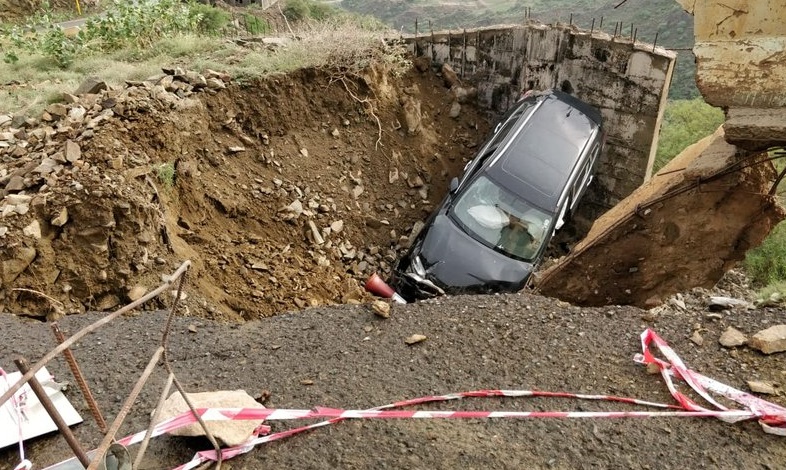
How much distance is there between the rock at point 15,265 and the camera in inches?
155

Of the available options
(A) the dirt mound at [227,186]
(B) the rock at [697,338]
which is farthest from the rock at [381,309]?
(B) the rock at [697,338]

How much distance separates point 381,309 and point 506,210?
2.78 metres

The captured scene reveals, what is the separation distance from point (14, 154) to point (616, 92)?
311 inches

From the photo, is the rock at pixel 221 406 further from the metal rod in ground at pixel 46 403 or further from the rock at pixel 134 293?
the rock at pixel 134 293

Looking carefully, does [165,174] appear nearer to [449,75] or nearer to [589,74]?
[449,75]

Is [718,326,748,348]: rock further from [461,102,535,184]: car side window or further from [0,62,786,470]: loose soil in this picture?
[461,102,535,184]: car side window

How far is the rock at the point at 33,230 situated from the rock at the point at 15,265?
0.37 ft

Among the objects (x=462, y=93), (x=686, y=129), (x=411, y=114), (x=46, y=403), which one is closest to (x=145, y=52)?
(x=411, y=114)

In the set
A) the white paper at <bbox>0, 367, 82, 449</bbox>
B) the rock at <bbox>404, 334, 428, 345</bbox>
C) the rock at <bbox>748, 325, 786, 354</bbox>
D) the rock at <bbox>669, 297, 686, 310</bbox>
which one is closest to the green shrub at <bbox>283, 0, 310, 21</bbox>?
the rock at <bbox>669, 297, 686, 310</bbox>

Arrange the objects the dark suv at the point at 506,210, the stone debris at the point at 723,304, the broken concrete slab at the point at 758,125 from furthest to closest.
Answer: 1. the dark suv at the point at 506,210
2. the stone debris at the point at 723,304
3. the broken concrete slab at the point at 758,125

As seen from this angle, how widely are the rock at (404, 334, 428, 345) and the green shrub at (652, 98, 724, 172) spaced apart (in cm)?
974

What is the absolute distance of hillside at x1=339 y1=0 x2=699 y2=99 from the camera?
72.3 feet

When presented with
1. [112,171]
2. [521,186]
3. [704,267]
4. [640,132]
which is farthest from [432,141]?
[112,171]

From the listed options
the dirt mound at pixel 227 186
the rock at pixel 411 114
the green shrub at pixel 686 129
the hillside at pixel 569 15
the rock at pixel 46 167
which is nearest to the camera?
the dirt mound at pixel 227 186
